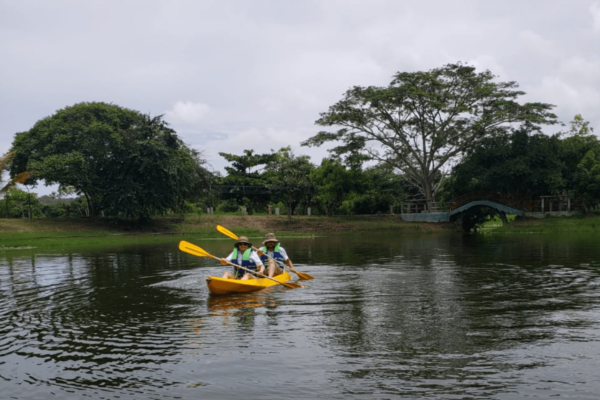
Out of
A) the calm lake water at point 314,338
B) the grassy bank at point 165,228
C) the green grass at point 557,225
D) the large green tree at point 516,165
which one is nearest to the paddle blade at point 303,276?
the calm lake water at point 314,338

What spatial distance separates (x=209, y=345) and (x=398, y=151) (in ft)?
148

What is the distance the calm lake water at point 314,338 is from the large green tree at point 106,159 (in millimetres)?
24891

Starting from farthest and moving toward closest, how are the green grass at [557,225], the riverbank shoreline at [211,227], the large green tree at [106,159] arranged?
1. the green grass at [557,225]
2. the large green tree at [106,159]
3. the riverbank shoreline at [211,227]

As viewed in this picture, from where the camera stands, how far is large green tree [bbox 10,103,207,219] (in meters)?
41.7

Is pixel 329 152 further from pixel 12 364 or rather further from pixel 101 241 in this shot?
pixel 12 364

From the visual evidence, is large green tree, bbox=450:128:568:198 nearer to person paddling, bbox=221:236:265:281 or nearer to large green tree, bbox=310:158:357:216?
large green tree, bbox=310:158:357:216

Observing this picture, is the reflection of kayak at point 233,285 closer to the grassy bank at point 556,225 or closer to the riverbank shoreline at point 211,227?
the riverbank shoreline at point 211,227

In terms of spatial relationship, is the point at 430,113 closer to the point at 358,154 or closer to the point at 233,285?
the point at 358,154

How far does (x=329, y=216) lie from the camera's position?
54.9 m

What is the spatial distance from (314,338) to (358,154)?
4439cm

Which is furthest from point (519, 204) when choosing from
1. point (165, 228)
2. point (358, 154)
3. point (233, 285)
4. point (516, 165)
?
point (233, 285)

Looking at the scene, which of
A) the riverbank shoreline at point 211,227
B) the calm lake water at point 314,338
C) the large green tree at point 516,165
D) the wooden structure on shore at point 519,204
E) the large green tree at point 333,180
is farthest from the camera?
the large green tree at point 333,180

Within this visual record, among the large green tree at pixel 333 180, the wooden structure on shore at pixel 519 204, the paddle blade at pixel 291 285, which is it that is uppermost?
the large green tree at pixel 333 180

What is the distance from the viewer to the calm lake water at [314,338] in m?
6.89
